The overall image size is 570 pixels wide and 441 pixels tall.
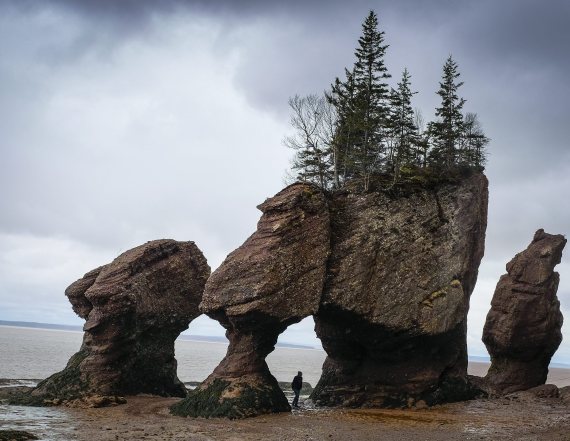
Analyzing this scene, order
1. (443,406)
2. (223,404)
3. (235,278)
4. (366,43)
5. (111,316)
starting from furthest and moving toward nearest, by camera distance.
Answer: (366,43)
(111,316)
(443,406)
(235,278)
(223,404)

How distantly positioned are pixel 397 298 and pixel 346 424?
10.9 meters

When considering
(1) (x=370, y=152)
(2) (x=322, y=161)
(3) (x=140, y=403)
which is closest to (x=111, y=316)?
(3) (x=140, y=403)

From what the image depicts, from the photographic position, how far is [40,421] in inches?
1293

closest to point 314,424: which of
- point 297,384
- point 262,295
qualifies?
point 262,295

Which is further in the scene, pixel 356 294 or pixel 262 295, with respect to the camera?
pixel 356 294

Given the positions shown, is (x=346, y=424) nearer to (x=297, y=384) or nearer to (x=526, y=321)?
(x=297, y=384)

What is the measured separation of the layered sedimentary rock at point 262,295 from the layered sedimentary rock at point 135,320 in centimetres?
902

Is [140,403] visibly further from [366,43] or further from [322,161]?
[366,43]

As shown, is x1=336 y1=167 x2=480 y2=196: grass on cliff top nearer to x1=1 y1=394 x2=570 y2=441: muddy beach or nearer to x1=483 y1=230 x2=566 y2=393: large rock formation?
x1=483 y1=230 x2=566 y2=393: large rock formation

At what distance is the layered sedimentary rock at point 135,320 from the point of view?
44.8 m

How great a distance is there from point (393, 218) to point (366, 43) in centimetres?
1964

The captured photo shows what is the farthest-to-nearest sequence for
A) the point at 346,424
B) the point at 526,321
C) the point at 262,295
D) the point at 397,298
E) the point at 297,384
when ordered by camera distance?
the point at 526,321
the point at 297,384
the point at 397,298
the point at 262,295
the point at 346,424

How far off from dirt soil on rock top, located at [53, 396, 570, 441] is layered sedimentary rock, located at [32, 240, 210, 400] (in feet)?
16.7

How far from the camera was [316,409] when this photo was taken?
41.1 meters
